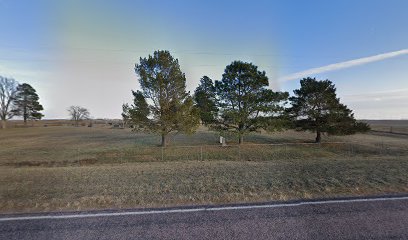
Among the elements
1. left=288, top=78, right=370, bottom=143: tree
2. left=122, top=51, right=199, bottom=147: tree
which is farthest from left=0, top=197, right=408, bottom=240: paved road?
left=288, top=78, right=370, bottom=143: tree

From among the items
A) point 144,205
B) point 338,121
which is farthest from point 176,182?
point 338,121

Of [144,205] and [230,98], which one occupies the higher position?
[230,98]

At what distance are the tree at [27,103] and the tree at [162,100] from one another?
55232 millimetres

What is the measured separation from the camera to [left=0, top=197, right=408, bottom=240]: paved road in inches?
130

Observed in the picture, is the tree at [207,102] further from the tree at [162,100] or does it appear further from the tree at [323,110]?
the tree at [323,110]

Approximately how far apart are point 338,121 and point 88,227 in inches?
951

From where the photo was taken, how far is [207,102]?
69.4ft

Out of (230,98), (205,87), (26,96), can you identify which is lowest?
(230,98)

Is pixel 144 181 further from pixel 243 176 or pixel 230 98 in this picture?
pixel 230 98

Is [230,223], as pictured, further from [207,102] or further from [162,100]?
[207,102]

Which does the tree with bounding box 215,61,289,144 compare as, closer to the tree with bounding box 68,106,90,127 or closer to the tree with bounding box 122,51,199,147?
the tree with bounding box 122,51,199,147

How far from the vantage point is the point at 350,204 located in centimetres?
446

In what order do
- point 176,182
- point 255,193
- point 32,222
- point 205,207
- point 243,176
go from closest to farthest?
point 32,222 < point 205,207 < point 255,193 < point 176,182 < point 243,176

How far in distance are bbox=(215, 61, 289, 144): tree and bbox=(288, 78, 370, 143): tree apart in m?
2.83
